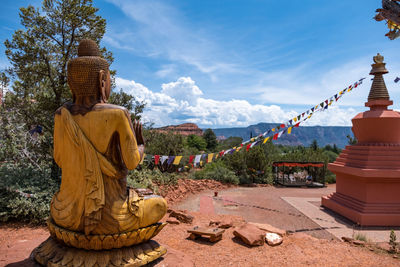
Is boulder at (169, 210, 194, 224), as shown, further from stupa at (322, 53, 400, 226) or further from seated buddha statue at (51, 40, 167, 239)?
stupa at (322, 53, 400, 226)

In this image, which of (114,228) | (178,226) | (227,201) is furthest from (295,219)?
(114,228)

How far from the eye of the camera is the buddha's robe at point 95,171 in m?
3.15

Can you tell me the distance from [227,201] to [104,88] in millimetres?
8446

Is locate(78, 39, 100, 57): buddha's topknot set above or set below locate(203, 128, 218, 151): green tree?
above

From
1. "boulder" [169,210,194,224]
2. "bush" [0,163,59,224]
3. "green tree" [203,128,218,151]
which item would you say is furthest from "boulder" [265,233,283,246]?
"green tree" [203,128,218,151]

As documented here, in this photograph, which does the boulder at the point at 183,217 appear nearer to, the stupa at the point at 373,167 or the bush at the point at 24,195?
the bush at the point at 24,195

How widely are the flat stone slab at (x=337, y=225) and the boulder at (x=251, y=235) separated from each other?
→ 2.77 metres

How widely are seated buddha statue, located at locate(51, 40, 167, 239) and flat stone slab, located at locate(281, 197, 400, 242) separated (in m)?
6.25

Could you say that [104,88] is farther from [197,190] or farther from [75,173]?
[197,190]

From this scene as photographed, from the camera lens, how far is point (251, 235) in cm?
542

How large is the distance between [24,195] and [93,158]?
15.4 ft

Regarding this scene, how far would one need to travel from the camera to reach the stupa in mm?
7830

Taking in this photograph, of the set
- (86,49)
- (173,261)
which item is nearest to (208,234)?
(173,261)

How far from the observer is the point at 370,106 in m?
9.10
